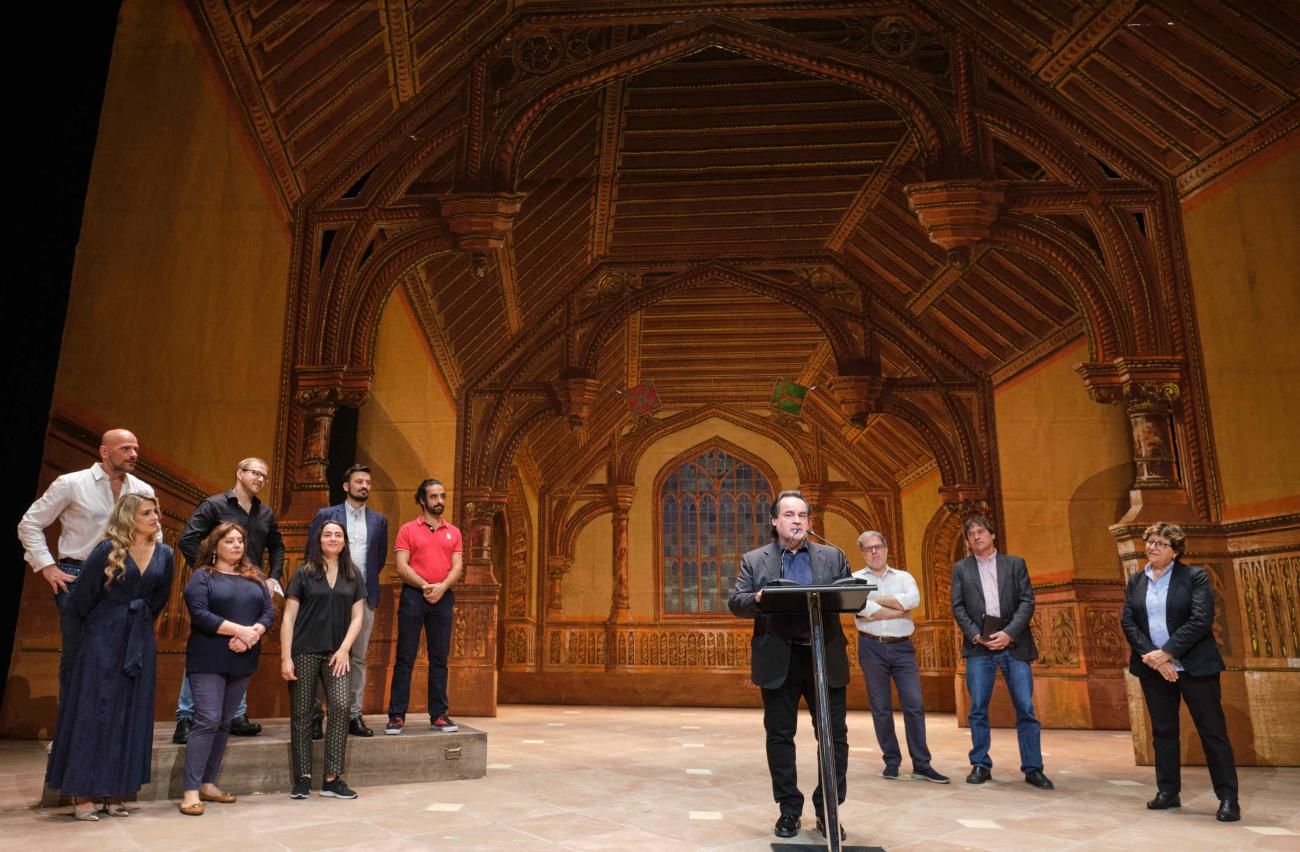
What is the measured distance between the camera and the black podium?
2.86m

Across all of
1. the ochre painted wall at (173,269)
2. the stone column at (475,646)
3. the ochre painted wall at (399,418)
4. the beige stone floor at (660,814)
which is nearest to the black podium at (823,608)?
the beige stone floor at (660,814)

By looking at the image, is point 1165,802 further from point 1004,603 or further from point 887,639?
point 887,639

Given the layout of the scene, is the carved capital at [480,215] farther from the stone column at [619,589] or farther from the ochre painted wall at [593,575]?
the ochre painted wall at [593,575]

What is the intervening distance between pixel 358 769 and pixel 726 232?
27.1 feet

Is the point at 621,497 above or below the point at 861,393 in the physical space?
below

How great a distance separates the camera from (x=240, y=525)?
422 cm

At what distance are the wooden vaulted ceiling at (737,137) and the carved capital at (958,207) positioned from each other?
0.23m

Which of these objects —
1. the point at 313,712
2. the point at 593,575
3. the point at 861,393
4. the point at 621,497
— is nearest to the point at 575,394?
the point at 861,393

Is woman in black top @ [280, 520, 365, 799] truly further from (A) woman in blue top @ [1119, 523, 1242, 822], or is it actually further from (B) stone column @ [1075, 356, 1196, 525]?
(B) stone column @ [1075, 356, 1196, 525]

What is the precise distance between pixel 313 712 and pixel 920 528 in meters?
13.6

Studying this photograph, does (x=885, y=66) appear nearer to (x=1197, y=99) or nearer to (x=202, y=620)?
(x=1197, y=99)

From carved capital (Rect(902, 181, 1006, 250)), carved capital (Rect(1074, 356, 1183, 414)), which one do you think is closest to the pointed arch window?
carved capital (Rect(902, 181, 1006, 250))

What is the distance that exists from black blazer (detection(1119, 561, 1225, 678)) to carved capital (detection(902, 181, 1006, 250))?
11.7 ft

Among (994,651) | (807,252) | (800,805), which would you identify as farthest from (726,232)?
(800,805)
